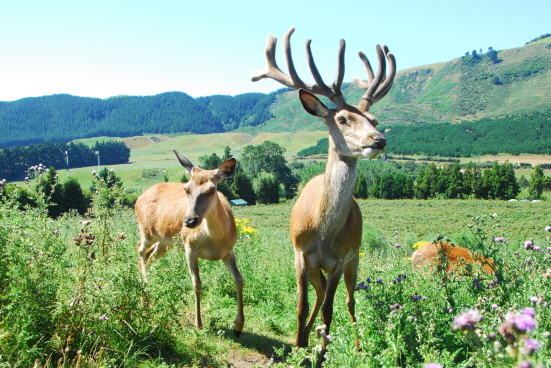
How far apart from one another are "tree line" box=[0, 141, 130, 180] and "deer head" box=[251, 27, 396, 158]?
110129 mm

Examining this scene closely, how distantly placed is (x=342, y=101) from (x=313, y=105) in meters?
0.40

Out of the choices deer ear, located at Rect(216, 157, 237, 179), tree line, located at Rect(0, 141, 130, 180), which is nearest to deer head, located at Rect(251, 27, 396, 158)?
deer ear, located at Rect(216, 157, 237, 179)

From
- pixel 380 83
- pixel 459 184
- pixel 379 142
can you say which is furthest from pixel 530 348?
pixel 459 184

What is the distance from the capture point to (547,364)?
2688 mm

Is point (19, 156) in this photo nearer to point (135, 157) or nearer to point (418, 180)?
point (135, 157)

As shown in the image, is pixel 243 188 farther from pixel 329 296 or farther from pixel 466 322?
pixel 466 322

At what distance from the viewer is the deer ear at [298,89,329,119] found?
4.76m

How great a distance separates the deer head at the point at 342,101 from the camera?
431 cm

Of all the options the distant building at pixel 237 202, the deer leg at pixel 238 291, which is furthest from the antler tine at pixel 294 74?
the distant building at pixel 237 202

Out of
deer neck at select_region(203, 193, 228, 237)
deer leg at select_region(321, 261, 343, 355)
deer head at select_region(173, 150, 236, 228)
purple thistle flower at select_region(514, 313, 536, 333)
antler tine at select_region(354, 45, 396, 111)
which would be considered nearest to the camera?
purple thistle flower at select_region(514, 313, 536, 333)

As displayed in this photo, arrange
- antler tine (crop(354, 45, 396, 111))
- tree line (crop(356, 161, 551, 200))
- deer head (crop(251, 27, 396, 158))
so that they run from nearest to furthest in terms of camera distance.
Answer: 1. deer head (crop(251, 27, 396, 158))
2. antler tine (crop(354, 45, 396, 111))
3. tree line (crop(356, 161, 551, 200))

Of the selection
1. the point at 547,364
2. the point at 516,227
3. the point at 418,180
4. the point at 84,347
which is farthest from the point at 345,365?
the point at 418,180

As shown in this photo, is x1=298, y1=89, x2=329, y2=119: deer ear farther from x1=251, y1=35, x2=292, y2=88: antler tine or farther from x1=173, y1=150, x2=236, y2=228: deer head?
x1=173, y1=150, x2=236, y2=228: deer head

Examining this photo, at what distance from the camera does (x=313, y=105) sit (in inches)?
192
